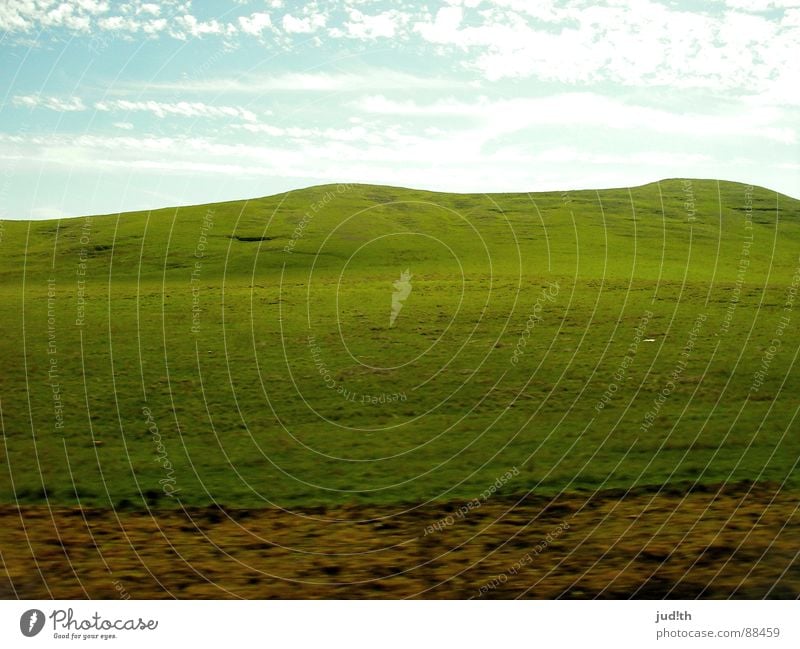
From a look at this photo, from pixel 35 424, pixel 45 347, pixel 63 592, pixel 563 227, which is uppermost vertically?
pixel 563 227

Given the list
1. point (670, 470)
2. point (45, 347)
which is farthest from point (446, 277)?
point (670, 470)

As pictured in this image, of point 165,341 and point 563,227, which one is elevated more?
point 563,227

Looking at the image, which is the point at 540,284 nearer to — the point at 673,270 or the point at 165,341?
the point at 673,270

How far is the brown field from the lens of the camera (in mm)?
8156

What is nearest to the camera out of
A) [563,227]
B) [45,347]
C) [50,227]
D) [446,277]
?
[45,347]

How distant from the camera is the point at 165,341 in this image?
23.4 meters

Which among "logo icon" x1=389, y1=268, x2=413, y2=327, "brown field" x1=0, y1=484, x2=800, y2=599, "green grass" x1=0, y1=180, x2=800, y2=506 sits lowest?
"brown field" x1=0, y1=484, x2=800, y2=599

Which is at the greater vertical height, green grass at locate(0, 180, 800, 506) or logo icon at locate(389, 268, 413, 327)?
logo icon at locate(389, 268, 413, 327)

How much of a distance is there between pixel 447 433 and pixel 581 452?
2861mm

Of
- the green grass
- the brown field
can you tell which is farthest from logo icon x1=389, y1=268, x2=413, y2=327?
the brown field
